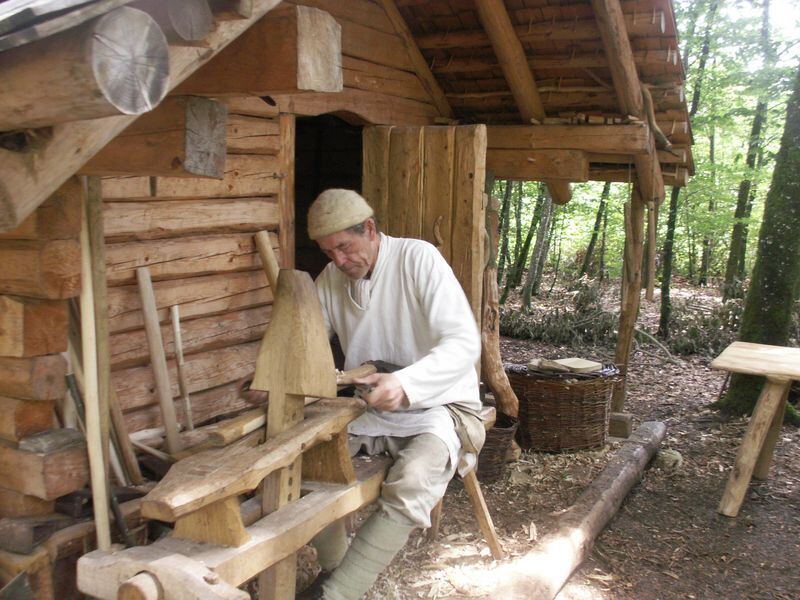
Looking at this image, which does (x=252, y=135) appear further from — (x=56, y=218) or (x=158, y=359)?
(x=56, y=218)

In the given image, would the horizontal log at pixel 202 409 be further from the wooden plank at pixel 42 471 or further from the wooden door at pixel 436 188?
the wooden door at pixel 436 188

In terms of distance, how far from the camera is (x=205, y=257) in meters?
4.40

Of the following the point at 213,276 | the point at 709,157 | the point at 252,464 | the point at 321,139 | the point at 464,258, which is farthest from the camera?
the point at 709,157

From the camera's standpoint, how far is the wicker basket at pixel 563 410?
6.17m

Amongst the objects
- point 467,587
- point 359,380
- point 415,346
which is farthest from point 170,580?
point 467,587

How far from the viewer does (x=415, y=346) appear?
11.9 feet

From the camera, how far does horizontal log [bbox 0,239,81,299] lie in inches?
95.1

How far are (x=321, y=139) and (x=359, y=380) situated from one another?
5.58m

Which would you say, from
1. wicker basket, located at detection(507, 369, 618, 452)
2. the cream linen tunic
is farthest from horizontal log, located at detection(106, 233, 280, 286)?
wicker basket, located at detection(507, 369, 618, 452)

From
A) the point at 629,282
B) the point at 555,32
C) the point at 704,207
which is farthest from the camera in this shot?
the point at 704,207

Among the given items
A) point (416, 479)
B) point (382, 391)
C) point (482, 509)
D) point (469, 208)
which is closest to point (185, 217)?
point (469, 208)

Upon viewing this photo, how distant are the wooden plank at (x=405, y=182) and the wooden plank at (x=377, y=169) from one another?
1.2 inches

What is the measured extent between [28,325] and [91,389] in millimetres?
306

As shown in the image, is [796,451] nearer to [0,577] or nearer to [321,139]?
[321,139]
